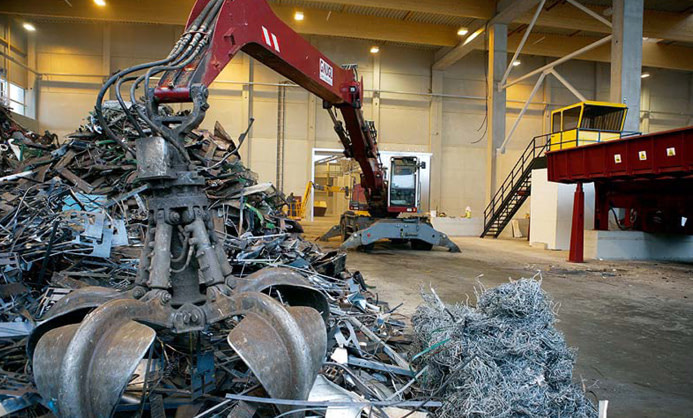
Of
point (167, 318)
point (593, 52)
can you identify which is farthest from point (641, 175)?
point (593, 52)

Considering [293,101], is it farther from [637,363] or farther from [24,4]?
[637,363]

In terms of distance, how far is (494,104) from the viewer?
18516mm

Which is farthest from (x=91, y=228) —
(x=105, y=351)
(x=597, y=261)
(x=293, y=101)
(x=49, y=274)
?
(x=293, y=101)

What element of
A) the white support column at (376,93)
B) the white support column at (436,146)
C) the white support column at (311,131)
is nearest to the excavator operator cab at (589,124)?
the white support column at (436,146)

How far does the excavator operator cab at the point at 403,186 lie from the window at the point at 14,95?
58.1ft

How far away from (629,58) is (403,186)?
26.2ft

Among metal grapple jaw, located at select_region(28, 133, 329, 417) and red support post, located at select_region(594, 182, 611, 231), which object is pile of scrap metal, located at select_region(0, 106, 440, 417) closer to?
metal grapple jaw, located at select_region(28, 133, 329, 417)

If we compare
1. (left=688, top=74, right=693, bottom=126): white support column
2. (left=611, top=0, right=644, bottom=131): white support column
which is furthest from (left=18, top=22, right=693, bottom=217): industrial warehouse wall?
(left=611, top=0, right=644, bottom=131): white support column

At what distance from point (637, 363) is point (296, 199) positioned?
1804 centimetres

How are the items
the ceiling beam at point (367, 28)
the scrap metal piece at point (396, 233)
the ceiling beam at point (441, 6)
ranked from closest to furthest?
the scrap metal piece at point (396, 233) < the ceiling beam at point (441, 6) < the ceiling beam at point (367, 28)

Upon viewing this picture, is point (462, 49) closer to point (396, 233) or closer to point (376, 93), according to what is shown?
point (376, 93)

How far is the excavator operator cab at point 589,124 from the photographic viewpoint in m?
12.1

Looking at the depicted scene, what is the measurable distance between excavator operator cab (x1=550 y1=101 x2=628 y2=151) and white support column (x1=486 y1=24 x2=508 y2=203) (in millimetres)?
4084

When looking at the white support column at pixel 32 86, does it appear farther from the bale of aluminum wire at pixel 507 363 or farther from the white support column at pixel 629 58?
the white support column at pixel 629 58
